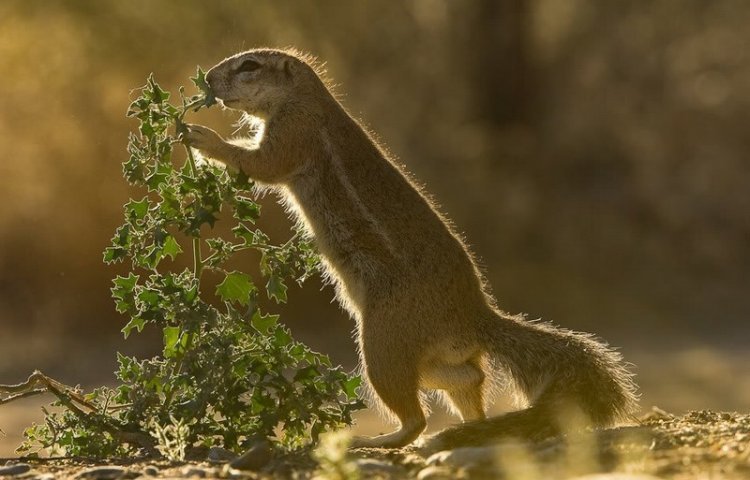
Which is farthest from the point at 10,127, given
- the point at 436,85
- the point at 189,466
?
the point at 189,466

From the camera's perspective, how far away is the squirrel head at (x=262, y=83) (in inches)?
338

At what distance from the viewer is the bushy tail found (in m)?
6.70

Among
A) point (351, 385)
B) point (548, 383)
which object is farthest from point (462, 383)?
point (351, 385)

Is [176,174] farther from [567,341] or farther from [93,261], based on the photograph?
[93,261]

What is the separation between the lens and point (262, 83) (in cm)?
867

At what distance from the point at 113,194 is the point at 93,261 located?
1069 millimetres

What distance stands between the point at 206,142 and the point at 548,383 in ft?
8.77

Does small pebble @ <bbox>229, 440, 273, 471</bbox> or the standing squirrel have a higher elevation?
the standing squirrel

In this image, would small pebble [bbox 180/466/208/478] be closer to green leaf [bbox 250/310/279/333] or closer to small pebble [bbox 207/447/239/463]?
small pebble [bbox 207/447/239/463]

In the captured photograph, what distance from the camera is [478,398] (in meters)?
7.56

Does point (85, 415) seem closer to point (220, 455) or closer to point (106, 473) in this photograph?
point (220, 455)

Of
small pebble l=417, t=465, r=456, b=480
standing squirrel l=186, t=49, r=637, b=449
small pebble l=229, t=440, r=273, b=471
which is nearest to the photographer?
small pebble l=417, t=465, r=456, b=480

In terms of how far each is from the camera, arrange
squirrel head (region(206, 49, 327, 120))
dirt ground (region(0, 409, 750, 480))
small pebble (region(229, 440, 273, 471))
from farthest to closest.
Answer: squirrel head (region(206, 49, 327, 120)), small pebble (region(229, 440, 273, 471)), dirt ground (region(0, 409, 750, 480))

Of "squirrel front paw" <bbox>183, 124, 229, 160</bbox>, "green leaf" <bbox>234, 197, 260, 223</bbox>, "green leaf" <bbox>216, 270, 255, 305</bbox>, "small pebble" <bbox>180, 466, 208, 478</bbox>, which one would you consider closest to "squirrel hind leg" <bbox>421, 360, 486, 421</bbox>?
"green leaf" <bbox>216, 270, 255, 305</bbox>
